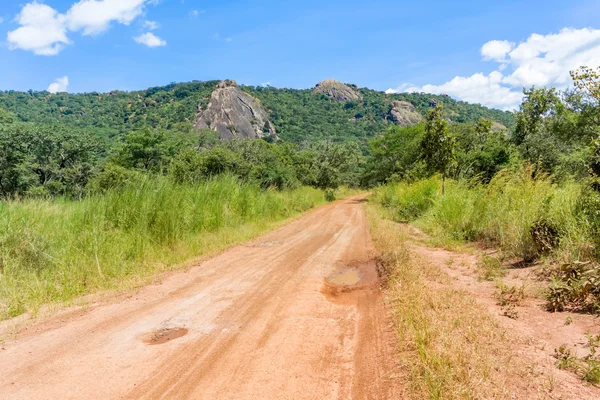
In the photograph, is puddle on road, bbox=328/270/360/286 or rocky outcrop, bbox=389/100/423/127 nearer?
puddle on road, bbox=328/270/360/286

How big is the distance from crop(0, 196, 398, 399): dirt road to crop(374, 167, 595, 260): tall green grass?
3.41 metres

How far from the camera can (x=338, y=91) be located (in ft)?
599

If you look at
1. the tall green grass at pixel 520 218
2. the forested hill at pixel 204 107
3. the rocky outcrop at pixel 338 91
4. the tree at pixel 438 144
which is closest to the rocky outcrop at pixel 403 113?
the forested hill at pixel 204 107

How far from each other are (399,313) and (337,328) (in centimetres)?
93

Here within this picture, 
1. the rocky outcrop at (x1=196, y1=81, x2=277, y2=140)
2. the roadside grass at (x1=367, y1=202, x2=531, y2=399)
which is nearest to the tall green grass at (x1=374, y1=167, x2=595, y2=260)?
the roadside grass at (x1=367, y1=202, x2=531, y2=399)

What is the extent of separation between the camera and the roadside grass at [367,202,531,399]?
124 inches

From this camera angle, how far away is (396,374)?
3613 mm

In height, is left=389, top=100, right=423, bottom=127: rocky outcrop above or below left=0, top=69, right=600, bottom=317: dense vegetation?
above

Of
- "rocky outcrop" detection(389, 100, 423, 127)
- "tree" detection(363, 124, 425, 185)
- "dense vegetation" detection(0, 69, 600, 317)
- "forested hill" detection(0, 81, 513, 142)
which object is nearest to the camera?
"dense vegetation" detection(0, 69, 600, 317)

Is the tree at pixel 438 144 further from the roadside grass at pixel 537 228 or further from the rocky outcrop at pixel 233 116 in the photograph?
the rocky outcrop at pixel 233 116

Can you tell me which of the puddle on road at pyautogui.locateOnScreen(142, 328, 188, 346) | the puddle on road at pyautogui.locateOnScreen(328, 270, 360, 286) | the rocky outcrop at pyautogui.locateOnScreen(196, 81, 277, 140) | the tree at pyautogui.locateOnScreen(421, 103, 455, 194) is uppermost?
the rocky outcrop at pyautogui.locateOnScreen(196, 81, 277, 140)

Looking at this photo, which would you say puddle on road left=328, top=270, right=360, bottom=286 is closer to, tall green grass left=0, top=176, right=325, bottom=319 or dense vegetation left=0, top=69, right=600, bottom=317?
dense vegetation left=0, top=69, right=600, bottom=317

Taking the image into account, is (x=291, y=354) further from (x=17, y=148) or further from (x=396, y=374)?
(x=17, y=148)

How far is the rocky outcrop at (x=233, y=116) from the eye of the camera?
109 metres
